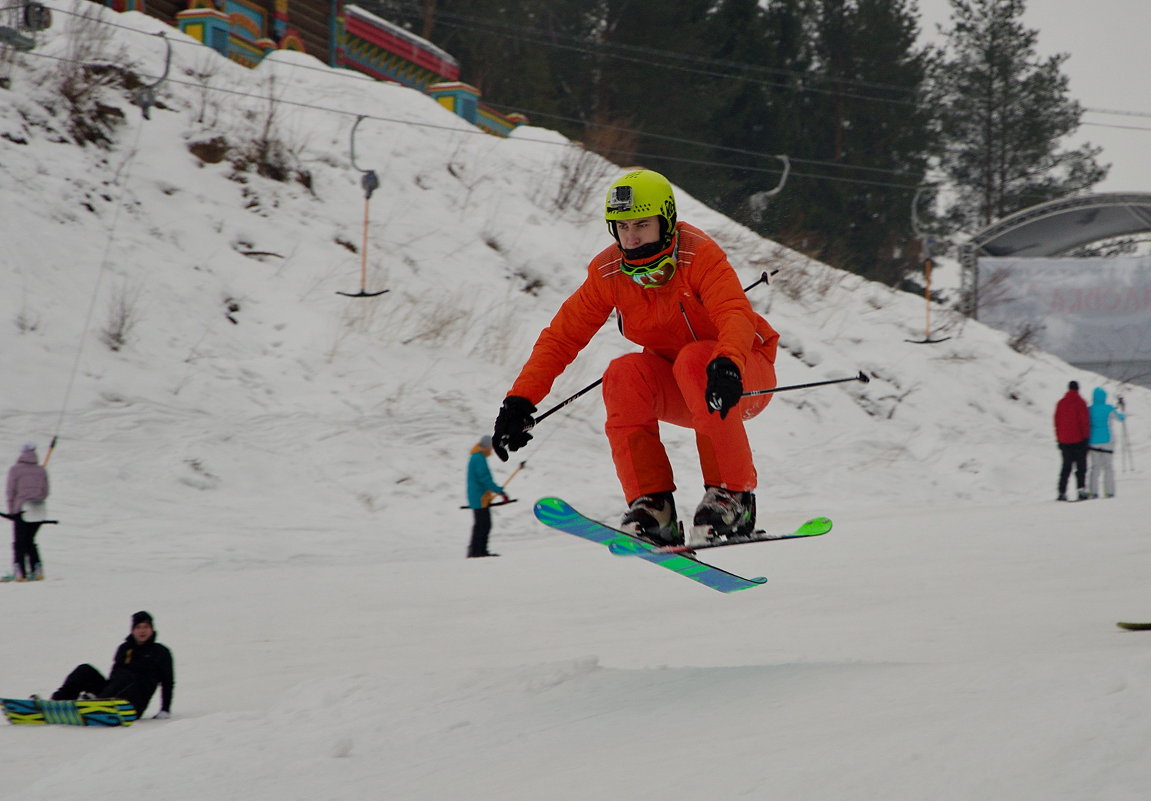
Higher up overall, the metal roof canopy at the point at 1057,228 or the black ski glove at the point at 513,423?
the metal roof canopy at the point at 1057,228

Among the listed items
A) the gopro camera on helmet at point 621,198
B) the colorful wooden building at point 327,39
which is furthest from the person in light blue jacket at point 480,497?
the colorful wooden building at point 327,39

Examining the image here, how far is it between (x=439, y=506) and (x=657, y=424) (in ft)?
27.1

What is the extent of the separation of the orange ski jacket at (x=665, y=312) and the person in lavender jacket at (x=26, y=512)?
647 cm

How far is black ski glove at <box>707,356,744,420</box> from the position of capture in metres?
3.91

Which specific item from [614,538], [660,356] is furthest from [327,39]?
[614,538]

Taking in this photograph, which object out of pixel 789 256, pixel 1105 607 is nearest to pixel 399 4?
pixel 789 256

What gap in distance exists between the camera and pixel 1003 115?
123 ft

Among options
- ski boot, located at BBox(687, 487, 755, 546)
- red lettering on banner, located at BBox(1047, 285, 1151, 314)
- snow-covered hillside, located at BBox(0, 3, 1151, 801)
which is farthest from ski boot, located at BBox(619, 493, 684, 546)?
red lettering on banner, located at BBox(1047, 285, 1151, 314)

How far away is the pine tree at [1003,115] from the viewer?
37188 millimetres

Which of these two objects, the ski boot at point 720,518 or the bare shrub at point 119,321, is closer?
the ski boot at point 720,518

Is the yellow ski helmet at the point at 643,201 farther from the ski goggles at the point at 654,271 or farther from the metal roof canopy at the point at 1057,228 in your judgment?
the metal roof canopy at the point at 1057,228

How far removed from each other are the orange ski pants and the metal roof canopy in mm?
19735

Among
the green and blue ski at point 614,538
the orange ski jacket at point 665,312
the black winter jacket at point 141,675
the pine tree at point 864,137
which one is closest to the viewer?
the green and blue ski at point 614,538

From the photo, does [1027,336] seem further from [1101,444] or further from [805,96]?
[805,96]
